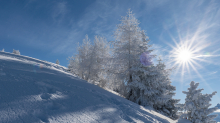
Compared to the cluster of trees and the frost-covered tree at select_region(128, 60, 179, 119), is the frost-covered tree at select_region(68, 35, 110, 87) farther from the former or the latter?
the frost-covered tree at select_region(128, 60, 179, 119)

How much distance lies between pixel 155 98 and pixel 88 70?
28.2 ft

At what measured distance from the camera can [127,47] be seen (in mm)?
11797

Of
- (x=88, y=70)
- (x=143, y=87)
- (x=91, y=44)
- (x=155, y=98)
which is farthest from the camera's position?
(x=91, y=44)

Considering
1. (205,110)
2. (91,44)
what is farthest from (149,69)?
(91,44)

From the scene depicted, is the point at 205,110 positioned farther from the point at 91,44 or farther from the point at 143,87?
the point at 91,44

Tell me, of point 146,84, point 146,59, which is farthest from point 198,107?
point 146,59

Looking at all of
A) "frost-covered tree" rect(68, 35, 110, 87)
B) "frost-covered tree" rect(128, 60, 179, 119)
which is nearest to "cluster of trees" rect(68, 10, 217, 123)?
"frost-covered tree" rect(128, 60, 179, 119)

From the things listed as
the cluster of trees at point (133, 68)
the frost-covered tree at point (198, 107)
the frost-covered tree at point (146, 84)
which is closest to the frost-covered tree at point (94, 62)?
the cluster of trees at point (133, 68)

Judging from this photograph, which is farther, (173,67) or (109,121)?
(173,67)

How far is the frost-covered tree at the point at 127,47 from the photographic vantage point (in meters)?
11.5

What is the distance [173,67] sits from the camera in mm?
11742

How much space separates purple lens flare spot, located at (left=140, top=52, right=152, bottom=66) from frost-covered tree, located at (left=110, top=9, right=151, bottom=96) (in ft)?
1.35

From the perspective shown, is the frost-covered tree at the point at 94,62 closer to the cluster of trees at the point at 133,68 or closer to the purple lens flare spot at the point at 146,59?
the cluster of trees at the point at 133,68

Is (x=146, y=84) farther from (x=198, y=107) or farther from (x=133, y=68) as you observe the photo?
(x=198, y=107)
